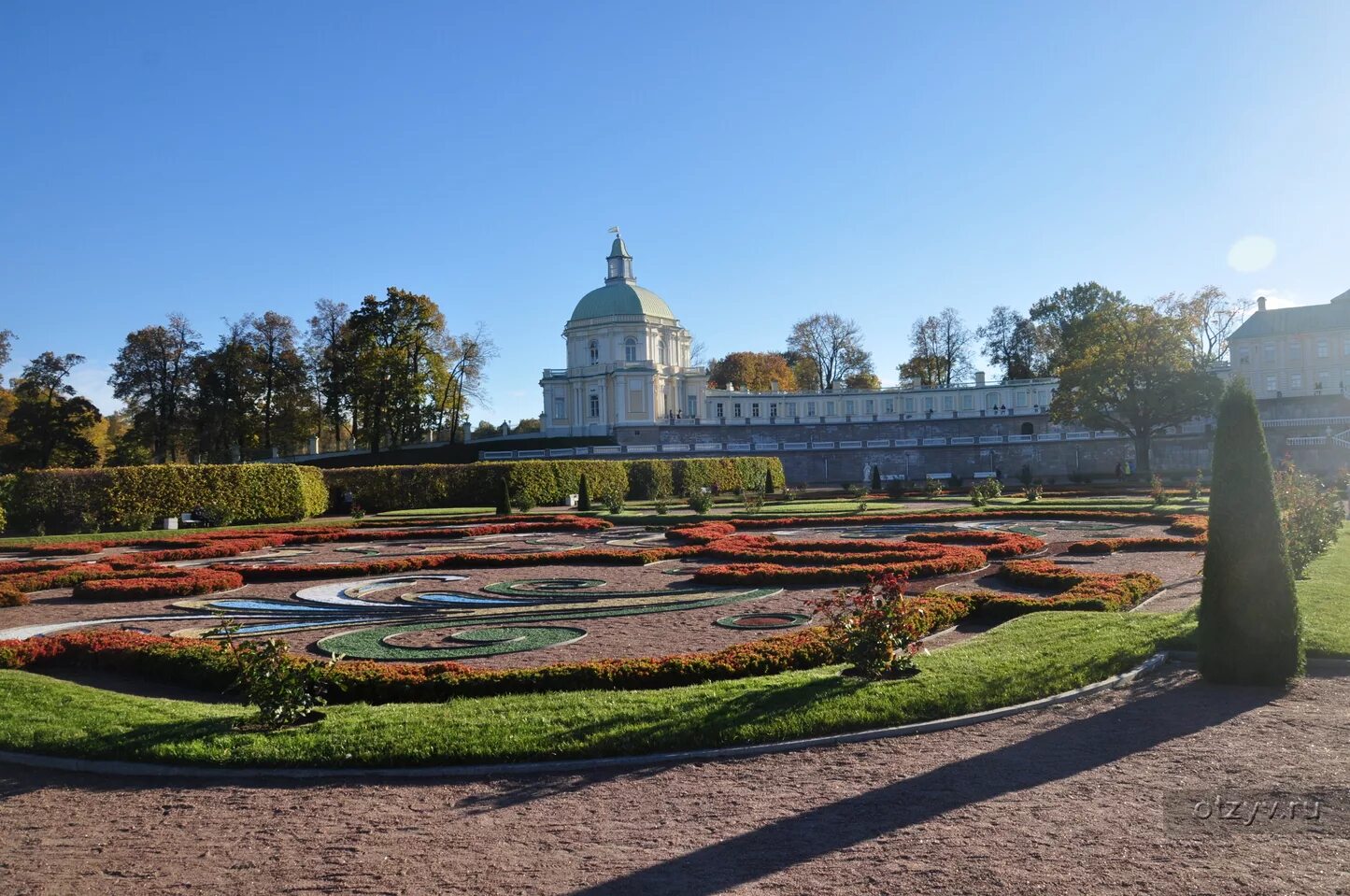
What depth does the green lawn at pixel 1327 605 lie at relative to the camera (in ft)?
32.2

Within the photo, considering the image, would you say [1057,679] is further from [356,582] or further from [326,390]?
[326,390]

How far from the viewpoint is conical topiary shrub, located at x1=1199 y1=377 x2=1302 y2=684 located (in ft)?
29.3

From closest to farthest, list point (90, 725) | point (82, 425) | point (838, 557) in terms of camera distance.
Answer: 1. point (90, 725)
2. point (838, 557)
3. point (82, 425)

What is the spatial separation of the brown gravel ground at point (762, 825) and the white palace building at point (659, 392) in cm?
7143

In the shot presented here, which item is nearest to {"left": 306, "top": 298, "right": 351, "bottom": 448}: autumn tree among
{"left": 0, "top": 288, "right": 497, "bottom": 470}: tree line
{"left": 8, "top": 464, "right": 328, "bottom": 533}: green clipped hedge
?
{"left": 0, "top": 288, "right": 497, "bottom": 470}: tree line

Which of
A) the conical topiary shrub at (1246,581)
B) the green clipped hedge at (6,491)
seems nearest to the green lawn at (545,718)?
the conical topiary shrub at (1246,581)

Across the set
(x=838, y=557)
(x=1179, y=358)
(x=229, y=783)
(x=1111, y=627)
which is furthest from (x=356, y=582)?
(x=1179, y=358)

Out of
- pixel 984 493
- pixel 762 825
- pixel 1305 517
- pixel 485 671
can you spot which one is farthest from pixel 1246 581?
pixel 984 493

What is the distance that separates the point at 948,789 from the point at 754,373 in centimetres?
9569

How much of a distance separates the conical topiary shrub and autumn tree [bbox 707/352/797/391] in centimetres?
9088

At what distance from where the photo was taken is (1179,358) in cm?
5300

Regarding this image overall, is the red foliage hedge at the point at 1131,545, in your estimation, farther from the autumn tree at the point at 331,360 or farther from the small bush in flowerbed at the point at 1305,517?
the autumn tree at the point at 331,360

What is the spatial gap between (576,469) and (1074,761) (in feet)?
133

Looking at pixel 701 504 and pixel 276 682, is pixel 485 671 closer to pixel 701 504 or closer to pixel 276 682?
A: pixel 276 682
